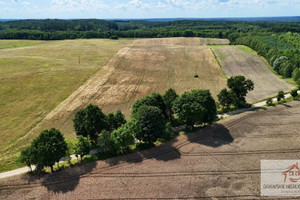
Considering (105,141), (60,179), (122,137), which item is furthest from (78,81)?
(60,179)

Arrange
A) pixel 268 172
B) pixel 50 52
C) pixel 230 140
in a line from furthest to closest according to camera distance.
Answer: pixel 50 52 < pixel 230 140 < pixel 268 172

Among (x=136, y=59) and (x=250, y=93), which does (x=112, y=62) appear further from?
(x=250, y=93)

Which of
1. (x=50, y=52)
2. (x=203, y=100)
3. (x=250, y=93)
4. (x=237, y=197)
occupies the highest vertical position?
(x=50, y=52)

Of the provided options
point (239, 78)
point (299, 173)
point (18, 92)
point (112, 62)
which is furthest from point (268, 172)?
point (112, 62)

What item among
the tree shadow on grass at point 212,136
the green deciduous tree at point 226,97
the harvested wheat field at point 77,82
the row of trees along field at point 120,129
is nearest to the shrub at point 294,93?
the harvested wheat field at point 77,82

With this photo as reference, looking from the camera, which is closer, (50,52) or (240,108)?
(240,108)

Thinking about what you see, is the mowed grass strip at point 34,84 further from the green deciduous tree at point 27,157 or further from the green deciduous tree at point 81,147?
the green deciduous tree at point 81,147

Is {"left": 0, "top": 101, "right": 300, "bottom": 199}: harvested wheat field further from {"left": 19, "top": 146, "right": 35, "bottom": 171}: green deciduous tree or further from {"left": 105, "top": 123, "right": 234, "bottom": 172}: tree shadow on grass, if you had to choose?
{"left": 19, "top": 146, "right": 35, "bottom": 171}: green deciduous tree
